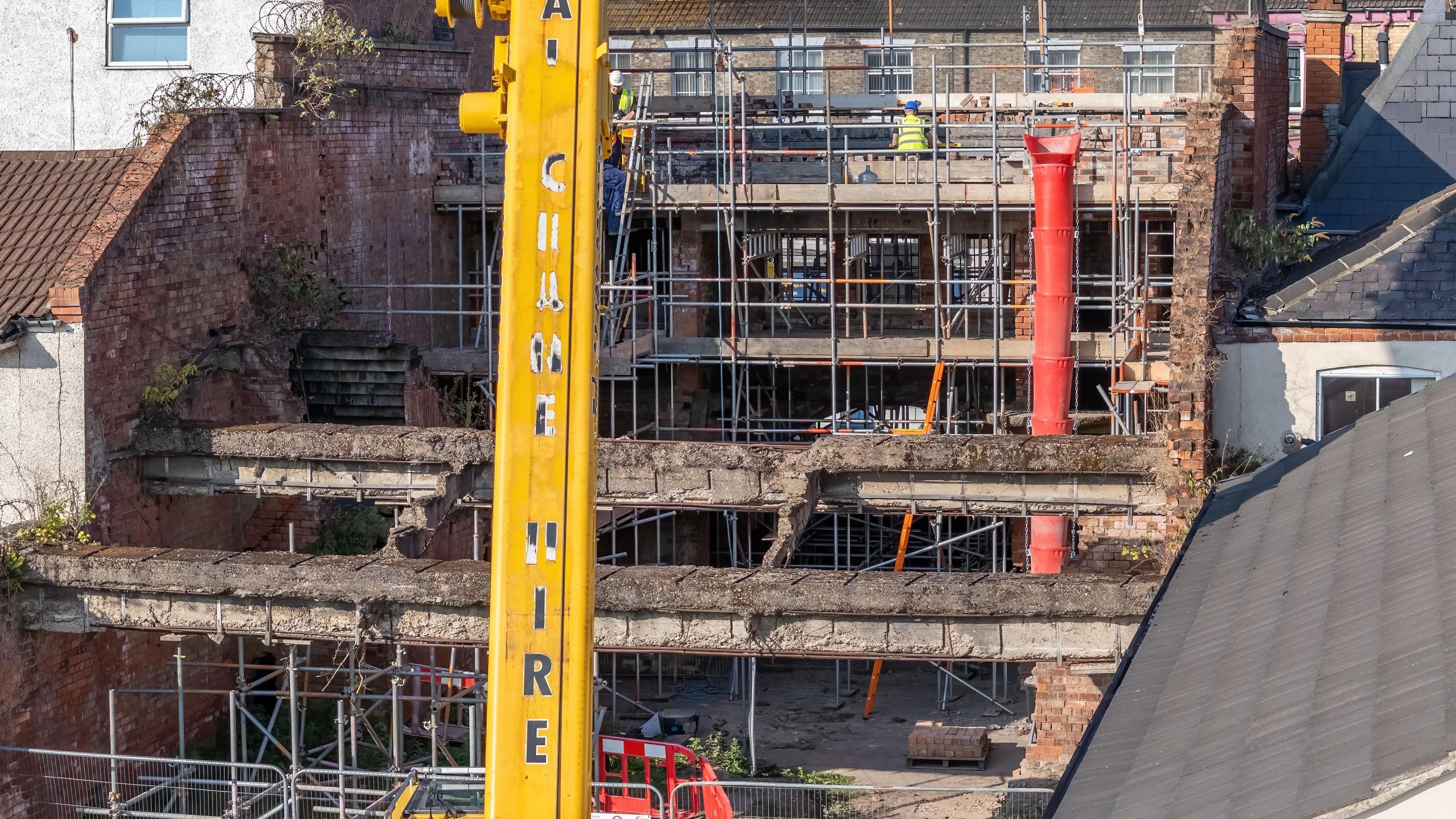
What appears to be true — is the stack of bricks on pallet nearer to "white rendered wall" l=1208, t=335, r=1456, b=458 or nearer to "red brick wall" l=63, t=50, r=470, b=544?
"white rendered wall" l=1208, t=335, r=1456, b=458

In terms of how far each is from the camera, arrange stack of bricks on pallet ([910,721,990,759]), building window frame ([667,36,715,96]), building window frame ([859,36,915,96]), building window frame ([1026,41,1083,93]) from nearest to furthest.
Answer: stack of bricks on pallet ([910,721,990,759]), building window frame ([1026,41,1083,93]), building window frame ([859,36,915,96]), building window frame ([667,36,715,96])

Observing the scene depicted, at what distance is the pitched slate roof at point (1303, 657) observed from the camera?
5.97 m

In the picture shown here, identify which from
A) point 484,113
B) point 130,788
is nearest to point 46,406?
point 130,788

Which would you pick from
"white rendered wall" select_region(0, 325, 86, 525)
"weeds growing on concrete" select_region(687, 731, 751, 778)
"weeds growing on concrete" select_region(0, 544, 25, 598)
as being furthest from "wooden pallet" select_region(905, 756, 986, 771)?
"weeds growing on concrete" select_region(0, 544, 25, 598)

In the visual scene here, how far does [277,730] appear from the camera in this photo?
18.1 m

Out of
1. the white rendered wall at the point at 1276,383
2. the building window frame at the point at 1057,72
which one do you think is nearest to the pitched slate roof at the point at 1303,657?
the white rendered wall at the point at 1276,383

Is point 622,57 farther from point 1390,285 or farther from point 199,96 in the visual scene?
point 1390,285

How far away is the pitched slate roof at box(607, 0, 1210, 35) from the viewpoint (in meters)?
39.0

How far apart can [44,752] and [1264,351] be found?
1130 cm

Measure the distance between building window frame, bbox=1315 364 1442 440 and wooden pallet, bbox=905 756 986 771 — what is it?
5254mm

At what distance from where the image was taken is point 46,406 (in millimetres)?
16078

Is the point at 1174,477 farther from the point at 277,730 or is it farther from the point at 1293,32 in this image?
the point at 1293,32

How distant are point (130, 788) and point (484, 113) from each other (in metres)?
10.1

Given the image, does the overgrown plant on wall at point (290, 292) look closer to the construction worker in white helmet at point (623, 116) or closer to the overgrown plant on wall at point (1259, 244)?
the construction worker in white helmet at point (623, 116)
